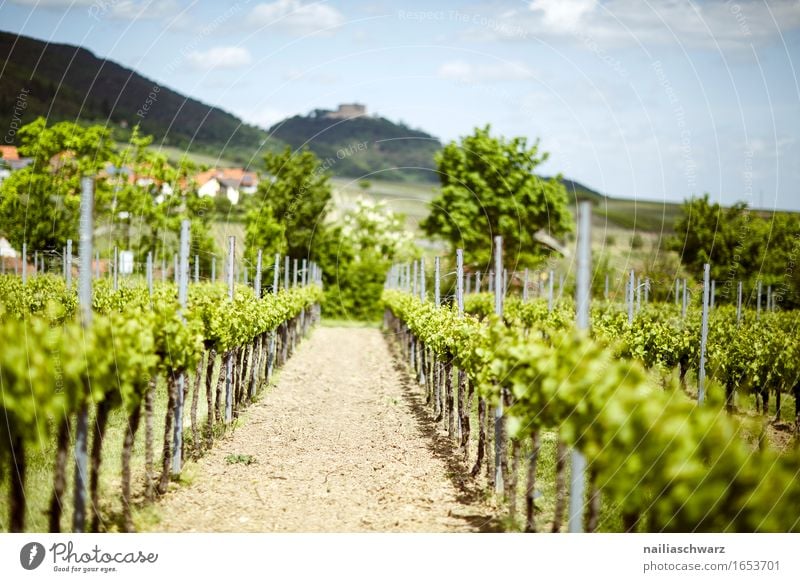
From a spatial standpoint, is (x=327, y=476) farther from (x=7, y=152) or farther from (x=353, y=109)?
(x=7, y=152)

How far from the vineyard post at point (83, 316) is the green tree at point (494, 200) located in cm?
3492

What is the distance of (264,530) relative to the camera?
24.8 ft

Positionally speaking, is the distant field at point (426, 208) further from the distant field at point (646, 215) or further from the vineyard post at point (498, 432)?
the vineyard post at point (498, 432)

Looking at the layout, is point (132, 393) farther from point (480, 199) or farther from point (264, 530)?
point (480, 199)

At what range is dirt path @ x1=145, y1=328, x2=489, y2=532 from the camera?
791 centimetres

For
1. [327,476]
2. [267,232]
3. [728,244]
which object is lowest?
[327,476]

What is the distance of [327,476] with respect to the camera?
9.69m

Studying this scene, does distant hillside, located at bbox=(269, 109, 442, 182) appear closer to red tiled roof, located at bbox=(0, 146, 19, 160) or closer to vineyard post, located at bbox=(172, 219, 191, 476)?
red tiled roof, located at bbox=(0, 146, 19, 160)

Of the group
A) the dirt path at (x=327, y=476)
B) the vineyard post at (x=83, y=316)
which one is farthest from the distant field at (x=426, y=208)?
the vineyard post at (x=83, y=316)

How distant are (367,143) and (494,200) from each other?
1578cm

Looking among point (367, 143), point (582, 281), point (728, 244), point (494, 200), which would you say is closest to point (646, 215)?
point (367, 143)

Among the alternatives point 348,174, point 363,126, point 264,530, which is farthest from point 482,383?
point 348,174

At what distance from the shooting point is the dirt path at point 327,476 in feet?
26.0

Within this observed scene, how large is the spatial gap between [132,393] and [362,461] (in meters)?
3.99
